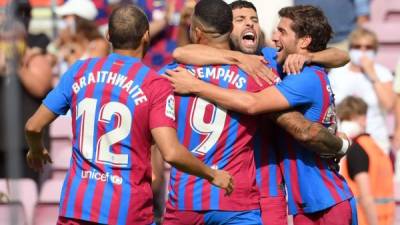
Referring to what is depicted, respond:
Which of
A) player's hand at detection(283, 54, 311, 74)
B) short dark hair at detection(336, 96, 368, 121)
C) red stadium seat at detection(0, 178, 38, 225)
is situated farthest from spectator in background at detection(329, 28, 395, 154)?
player's hand at detection(283, 54, 311, 74)

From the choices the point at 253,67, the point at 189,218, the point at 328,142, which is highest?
the point at 253,67

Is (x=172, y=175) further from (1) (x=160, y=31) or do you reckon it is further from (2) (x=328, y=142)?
(1) (x=160, y=31)

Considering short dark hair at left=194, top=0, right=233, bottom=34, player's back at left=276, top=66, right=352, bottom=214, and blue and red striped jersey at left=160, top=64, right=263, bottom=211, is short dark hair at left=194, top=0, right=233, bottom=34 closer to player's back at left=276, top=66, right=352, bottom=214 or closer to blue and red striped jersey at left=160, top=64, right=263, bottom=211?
blue and red striped jersey at left=160, top=64, right=263, bottom=211

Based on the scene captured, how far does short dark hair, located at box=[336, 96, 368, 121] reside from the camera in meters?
8.99

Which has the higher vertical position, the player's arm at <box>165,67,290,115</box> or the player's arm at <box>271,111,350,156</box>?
the player's arm at <box>165,67,290,115</box>

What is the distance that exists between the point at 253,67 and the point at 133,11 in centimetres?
68

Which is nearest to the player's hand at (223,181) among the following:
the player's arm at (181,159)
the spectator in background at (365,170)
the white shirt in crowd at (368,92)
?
the player's arm at (181,159)

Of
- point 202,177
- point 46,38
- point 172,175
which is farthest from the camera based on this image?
point 46,38

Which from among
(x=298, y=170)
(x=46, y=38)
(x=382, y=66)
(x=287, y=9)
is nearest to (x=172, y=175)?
(x=298, y=170)

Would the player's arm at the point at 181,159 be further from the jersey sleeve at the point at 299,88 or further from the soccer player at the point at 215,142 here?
the jersey sleeve at the point at 299,88

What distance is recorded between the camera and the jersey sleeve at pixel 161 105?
19.1 feet

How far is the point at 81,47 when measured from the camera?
10148 mm

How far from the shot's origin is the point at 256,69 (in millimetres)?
6195

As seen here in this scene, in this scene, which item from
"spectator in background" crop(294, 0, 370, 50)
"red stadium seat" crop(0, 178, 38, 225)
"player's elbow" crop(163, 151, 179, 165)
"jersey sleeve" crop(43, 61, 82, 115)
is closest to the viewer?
"player's elbow" crop(163, 151, 179, 165)
